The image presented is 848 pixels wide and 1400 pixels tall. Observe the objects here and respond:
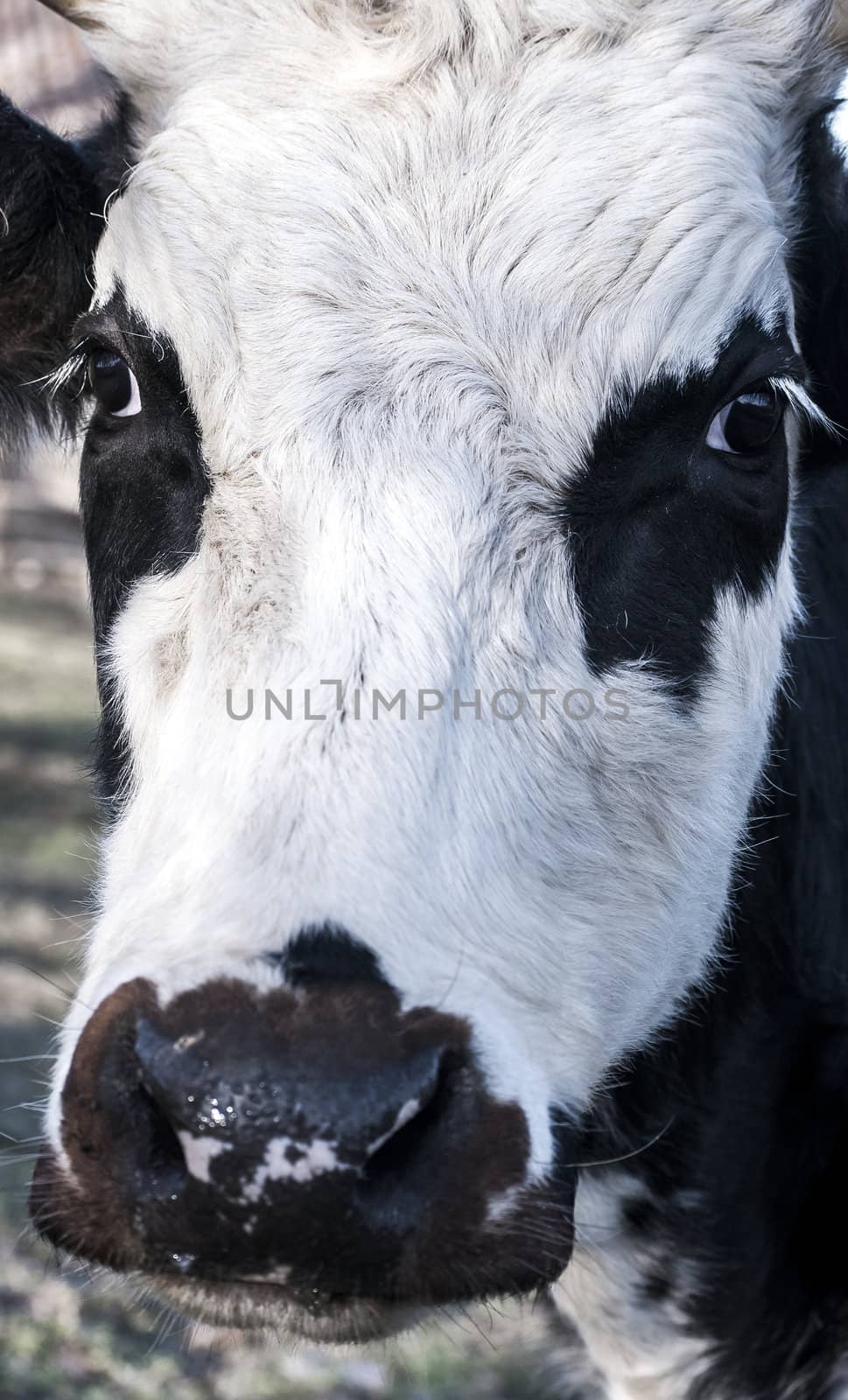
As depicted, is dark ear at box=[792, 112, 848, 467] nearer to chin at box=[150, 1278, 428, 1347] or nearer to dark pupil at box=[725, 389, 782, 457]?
dark pupil at box=[725, 389, 782, 457]

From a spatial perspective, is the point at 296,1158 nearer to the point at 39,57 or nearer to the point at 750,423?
the point at 750,423

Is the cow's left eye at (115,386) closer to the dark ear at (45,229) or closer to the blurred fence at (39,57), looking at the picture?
the dark ear at (45,229)

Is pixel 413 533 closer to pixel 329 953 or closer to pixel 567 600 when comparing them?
pixel 567 600

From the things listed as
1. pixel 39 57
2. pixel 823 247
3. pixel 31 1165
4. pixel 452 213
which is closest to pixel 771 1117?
pixel 823 247

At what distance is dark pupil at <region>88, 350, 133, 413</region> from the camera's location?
241 cm

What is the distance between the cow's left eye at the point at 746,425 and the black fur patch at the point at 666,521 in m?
0.02

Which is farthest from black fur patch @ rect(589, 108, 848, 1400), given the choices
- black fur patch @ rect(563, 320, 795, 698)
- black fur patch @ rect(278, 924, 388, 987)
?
black fur patch @ rect(278, 924, 388, 987)

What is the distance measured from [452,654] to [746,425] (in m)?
0.73

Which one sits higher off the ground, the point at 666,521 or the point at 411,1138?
the point at 666,521

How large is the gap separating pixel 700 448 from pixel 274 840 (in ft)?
3.20

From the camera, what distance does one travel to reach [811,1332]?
2850 mm

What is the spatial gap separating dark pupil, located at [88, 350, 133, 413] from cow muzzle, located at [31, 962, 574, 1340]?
3.51 ft

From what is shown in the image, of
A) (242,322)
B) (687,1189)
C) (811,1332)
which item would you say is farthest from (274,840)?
(811,1332)

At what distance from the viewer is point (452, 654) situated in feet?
6.45
